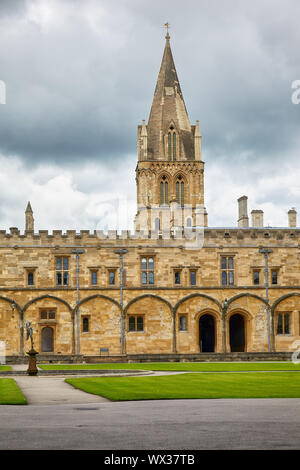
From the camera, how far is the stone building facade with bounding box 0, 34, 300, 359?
50281 mm

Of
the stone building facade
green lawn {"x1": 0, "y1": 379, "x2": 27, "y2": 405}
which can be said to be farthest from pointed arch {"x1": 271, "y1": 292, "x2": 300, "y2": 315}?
green lawn {"x1": 0, "y1": 379, "x2": 27, "y2": 405}

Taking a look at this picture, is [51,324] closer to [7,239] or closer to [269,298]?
[7,239]

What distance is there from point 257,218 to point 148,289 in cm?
1575

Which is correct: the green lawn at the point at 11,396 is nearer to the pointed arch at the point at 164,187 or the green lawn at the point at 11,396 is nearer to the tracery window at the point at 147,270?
the tracery window at the point at 147,270

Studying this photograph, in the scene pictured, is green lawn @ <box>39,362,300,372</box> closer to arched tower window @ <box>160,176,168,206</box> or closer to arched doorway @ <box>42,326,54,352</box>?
arched doorway @ <box>42,326,54,352</box>

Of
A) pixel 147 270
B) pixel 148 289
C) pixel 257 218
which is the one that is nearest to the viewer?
pixel 148 289

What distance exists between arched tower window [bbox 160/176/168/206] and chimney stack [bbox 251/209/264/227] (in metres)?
19.2

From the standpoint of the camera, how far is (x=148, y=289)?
168 ft

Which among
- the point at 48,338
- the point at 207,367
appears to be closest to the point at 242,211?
the point at 48,338

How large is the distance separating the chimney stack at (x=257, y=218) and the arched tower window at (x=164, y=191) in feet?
63.1

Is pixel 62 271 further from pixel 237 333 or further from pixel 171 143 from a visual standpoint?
pixel 171 143

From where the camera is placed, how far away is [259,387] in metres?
20.8

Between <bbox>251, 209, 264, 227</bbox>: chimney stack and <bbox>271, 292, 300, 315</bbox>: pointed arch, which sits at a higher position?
<bbox>251, 209, 264, 227</bbox>: chimney stack

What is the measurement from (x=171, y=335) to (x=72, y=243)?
10.2m
